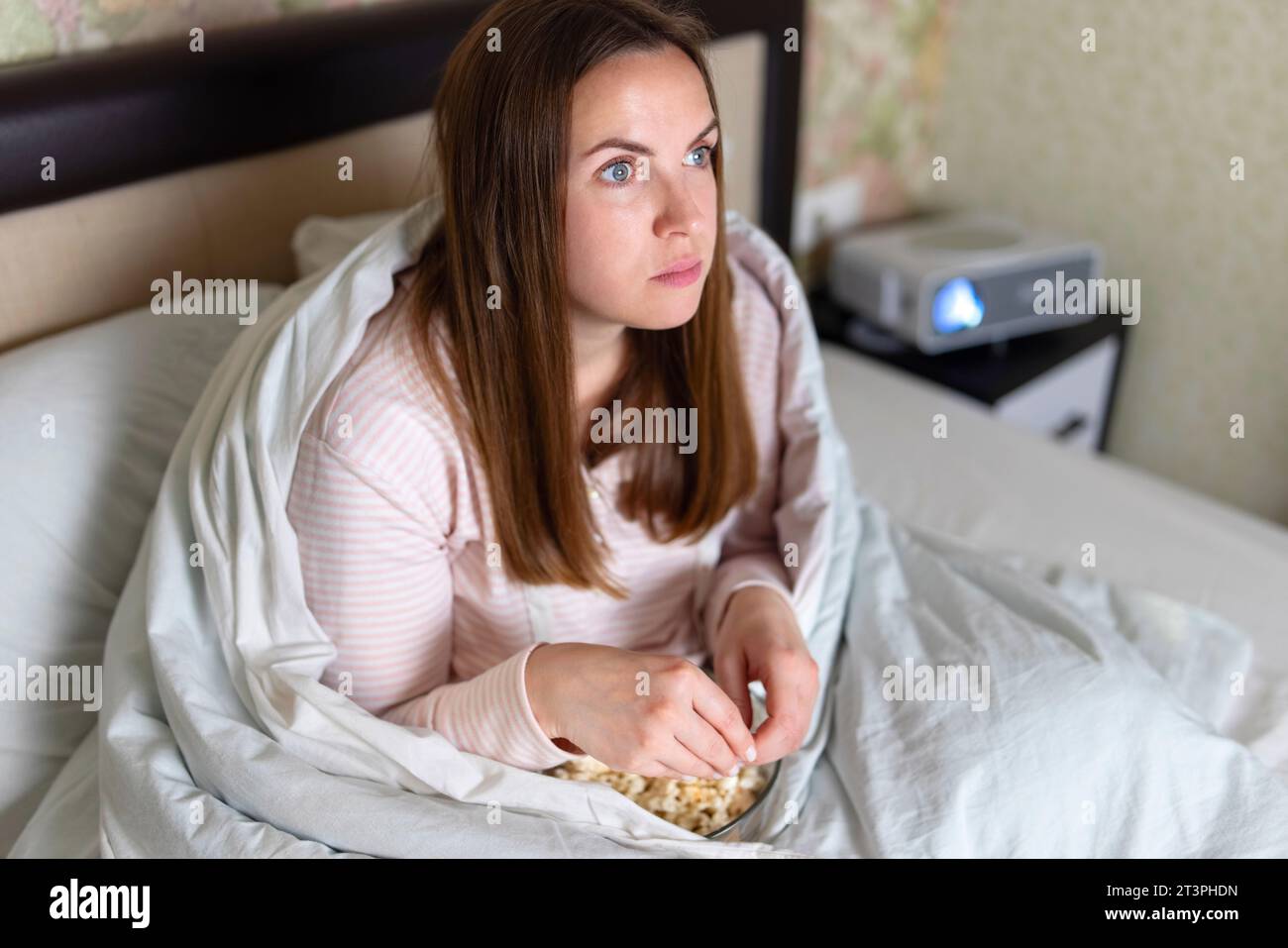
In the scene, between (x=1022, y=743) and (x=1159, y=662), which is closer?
(x=1022, y=743)

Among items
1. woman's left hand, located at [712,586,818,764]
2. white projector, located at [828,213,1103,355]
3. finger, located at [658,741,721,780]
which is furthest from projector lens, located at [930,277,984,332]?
finger, located at [658,741,721,780]

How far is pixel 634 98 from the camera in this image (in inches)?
31.5

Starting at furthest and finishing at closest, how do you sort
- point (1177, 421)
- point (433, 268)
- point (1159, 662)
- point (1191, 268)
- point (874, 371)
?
point (1177, 421)
point (1191, 268)
point (874, 371)
point (1159, 662)
point (433, 268)

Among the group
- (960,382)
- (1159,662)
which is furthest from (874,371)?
(1159,662)

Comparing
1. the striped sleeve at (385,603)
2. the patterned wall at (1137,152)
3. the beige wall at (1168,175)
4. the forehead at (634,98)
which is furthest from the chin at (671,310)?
the beige wall at (1168,175)

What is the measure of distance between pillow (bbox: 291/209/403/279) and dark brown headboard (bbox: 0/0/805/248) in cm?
10

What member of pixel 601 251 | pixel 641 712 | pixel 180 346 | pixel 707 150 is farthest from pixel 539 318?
pixel 180 346

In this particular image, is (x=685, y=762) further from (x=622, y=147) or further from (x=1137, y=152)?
(x=1137, y=152)

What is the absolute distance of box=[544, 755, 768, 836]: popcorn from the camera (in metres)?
0.89

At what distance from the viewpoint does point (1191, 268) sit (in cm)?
180

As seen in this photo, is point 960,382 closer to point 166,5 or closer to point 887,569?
point 887,569

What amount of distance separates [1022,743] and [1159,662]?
253 millimetres

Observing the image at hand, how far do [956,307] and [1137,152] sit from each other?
0.40 metres

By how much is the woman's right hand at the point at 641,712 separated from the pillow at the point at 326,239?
48cm
